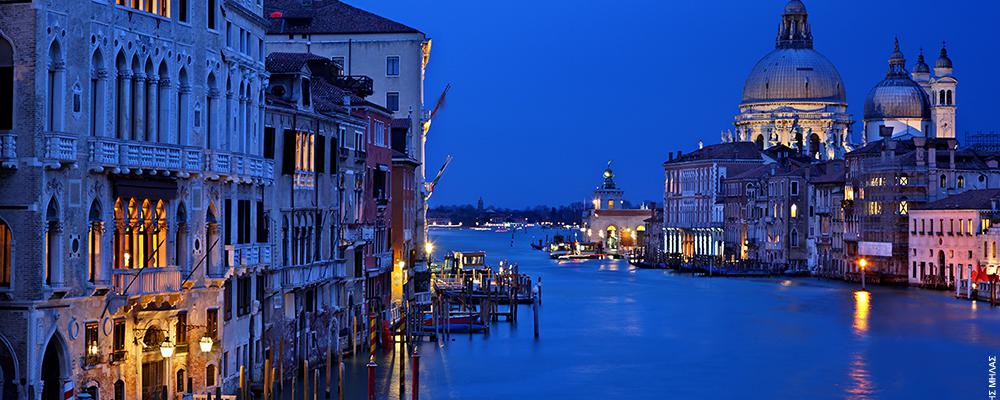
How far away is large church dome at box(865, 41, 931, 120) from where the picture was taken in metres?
107

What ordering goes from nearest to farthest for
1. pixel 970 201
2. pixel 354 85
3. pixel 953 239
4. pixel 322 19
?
1. pixel 354 85
2. pixel 322 19
3. pixel 970 201
4. pixel 953 239

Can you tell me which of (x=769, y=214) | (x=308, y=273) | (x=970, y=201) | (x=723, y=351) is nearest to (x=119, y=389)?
(x=308, y=273)

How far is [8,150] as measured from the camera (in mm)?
17250

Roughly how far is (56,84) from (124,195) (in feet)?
5.26

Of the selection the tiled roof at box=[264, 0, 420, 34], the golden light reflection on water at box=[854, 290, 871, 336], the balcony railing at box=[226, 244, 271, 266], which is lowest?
the golden light reflection on water at box=[854, 290, 871, 336]

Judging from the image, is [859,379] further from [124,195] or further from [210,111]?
[124,195]

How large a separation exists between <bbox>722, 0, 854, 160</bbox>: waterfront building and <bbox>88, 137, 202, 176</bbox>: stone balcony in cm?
9850

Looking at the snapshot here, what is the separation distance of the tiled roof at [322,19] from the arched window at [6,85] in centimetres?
2753

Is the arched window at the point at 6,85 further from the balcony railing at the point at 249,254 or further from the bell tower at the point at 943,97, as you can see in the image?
the bell tower at the point at 943,97

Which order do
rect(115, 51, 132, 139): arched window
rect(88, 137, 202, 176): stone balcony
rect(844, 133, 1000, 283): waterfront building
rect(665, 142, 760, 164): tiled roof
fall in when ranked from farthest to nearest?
1. rect(665, 142, 760, 164): tiled roof
2. rect(844, 133, 1000, 283): waterfront building
3. rect(115, 51, 132, 139): arched window
4. rect(88, 137, 202, 176): stone balcony

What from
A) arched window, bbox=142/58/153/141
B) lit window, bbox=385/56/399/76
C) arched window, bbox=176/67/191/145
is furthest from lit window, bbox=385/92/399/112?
arched window, bbox=142/58/153/141

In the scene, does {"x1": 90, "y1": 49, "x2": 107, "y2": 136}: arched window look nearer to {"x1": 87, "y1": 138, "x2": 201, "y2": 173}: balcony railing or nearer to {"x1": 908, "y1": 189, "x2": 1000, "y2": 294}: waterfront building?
{"x1": 87, "y1": 138, "x2": 201, "y2": 173}: balcony railing

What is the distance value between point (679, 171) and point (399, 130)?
71173 millimetres

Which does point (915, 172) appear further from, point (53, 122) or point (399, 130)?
point (53, 122)
